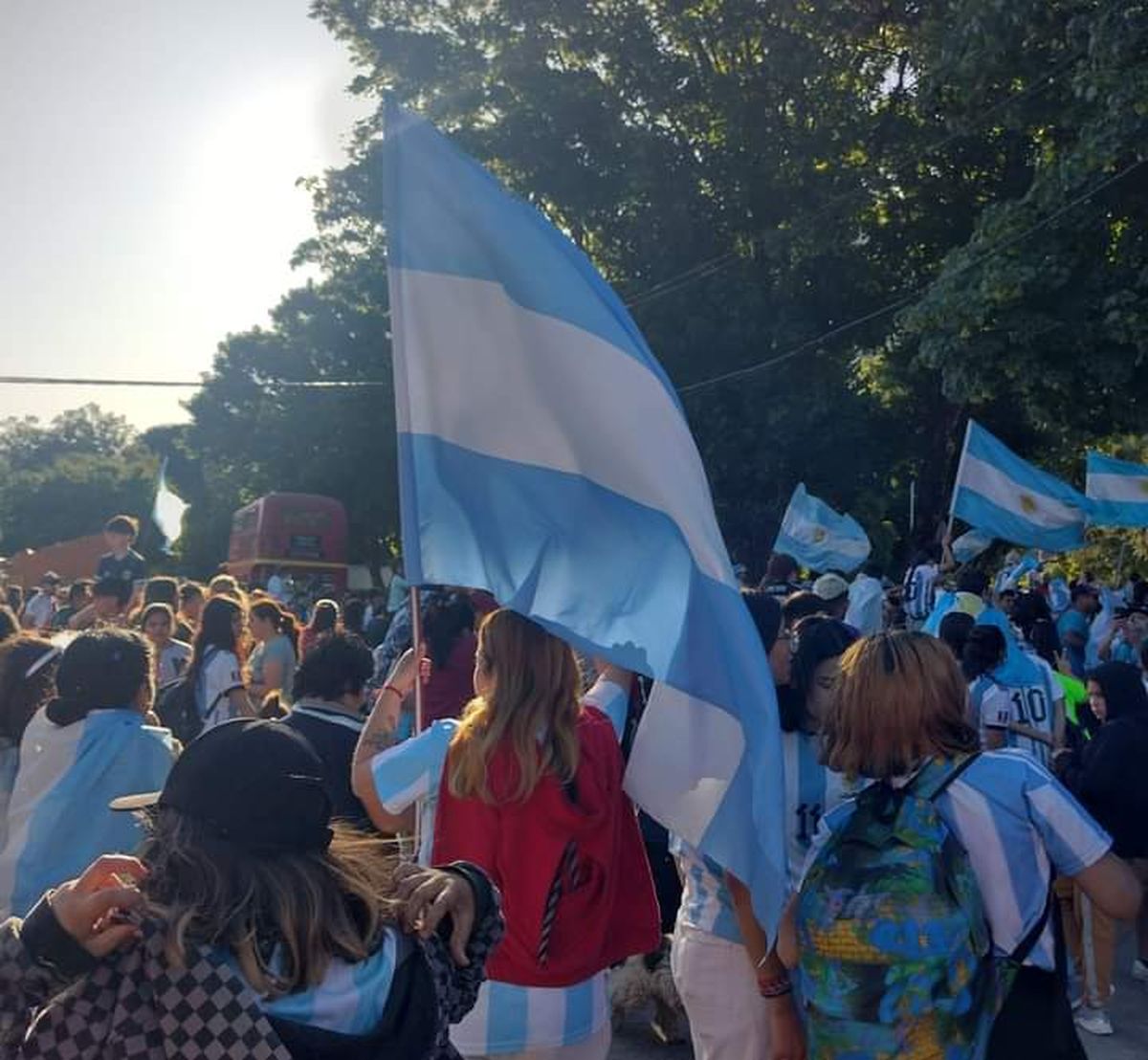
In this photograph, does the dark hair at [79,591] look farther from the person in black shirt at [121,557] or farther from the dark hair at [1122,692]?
the dark hair at [1122,692]

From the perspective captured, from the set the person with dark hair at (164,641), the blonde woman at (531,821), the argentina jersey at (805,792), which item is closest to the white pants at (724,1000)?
the blonde woman at (531,821)

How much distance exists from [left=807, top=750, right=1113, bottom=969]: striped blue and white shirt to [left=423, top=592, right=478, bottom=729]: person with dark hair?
3.28m

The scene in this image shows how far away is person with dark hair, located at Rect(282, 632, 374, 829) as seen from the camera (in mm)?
4773

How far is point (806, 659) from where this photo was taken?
3.99 m

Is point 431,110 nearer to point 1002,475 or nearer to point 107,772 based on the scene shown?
point 1002,475

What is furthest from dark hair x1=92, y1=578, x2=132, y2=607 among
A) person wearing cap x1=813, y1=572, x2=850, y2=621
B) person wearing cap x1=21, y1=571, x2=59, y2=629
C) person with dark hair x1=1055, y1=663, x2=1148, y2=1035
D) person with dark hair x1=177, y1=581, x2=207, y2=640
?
person with dark hair x1=1055, y1=663, x2=1148, y2=1035

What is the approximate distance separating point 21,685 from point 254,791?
10.4 feet

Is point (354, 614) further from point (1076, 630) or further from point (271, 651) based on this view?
point (271, 651)

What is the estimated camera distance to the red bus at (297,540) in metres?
35.6

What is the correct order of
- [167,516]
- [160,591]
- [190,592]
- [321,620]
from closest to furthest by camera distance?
[160,591]
[321,620]
[190,592]
[167,516]

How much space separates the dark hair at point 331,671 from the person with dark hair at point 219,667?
6.66ft

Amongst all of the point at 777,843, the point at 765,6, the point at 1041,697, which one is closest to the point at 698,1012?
the point at 777,843

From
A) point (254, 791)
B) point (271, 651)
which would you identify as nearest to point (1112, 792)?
point (271, 651)

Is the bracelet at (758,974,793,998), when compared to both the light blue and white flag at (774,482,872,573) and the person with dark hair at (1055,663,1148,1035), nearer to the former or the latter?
the person with dark hair at (1055,663,1148,1035)
